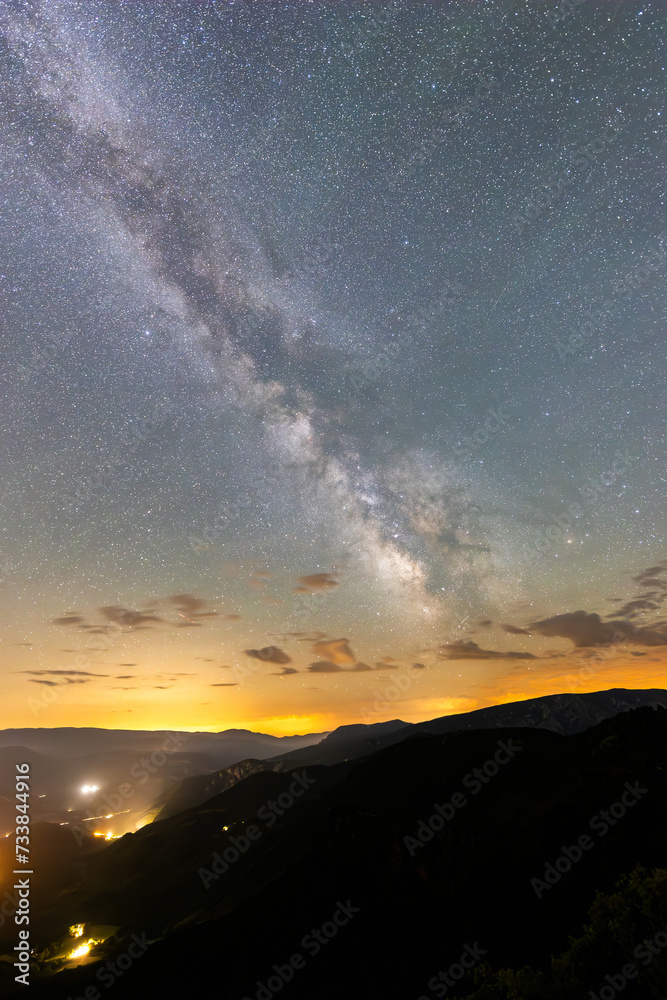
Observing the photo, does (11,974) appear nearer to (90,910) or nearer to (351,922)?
(90,910)

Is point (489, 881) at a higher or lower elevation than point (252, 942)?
higher

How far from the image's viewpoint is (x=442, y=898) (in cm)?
5994

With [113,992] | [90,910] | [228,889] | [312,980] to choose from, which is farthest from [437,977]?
[90,910]

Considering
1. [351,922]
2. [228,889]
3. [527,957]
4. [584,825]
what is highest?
[584,825]

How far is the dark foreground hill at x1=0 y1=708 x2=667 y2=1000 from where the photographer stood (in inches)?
1313

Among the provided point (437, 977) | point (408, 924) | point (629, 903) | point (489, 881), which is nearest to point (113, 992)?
point (408, 924)

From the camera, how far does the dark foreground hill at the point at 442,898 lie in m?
33.3

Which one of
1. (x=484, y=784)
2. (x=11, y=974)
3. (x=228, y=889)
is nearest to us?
(x=11, y=974)

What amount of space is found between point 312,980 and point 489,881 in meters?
24.1

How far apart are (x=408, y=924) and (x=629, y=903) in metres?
40.2

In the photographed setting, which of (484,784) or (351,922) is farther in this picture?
(484,784)

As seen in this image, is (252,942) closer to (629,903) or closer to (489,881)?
(489,881)

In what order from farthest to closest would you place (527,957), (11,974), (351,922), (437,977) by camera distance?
(11,974), (351,922), (437,977), (527,957)

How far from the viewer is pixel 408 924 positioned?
2329 inches
